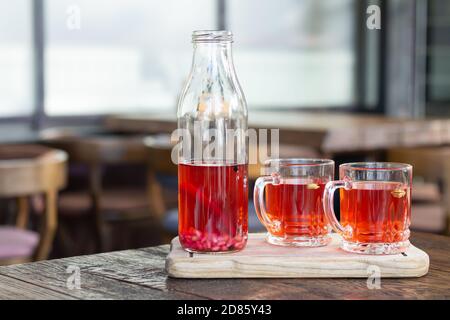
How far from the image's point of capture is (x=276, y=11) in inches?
204

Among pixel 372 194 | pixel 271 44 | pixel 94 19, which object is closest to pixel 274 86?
pixel 271 44

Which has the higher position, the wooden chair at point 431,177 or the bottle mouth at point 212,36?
the bottle mouth at point 212,36

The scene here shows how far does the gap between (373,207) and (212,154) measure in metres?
0.19

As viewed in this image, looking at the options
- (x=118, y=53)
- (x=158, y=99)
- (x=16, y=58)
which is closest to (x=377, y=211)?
(x=16, y=58)

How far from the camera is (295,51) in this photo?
5.30 meters

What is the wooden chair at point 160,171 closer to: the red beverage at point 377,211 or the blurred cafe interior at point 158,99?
the blurred cafe interior at point 158,99

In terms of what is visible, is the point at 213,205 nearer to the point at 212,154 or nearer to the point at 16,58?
the point at 212,154

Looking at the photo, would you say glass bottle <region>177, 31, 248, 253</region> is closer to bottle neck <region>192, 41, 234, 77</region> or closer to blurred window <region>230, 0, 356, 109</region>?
bottle neck <region>192, 41, 234, 77</region>

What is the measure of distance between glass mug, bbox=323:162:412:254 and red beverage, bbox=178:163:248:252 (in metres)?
0.10

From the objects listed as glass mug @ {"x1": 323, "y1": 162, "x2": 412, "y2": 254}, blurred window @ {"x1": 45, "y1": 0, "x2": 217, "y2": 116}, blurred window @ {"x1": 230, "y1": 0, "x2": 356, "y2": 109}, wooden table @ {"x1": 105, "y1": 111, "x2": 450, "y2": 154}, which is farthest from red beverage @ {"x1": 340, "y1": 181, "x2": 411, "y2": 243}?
blurred window @ {"x1": 230, "y1": 0, "x2": 356, "y2": 109}

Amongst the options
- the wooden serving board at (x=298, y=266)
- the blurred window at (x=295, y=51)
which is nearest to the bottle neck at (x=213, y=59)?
the wooden serving board at (x=298, y=266)

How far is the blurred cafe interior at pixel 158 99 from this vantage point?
9.83ft

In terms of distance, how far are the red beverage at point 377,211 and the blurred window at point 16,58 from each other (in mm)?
3276
